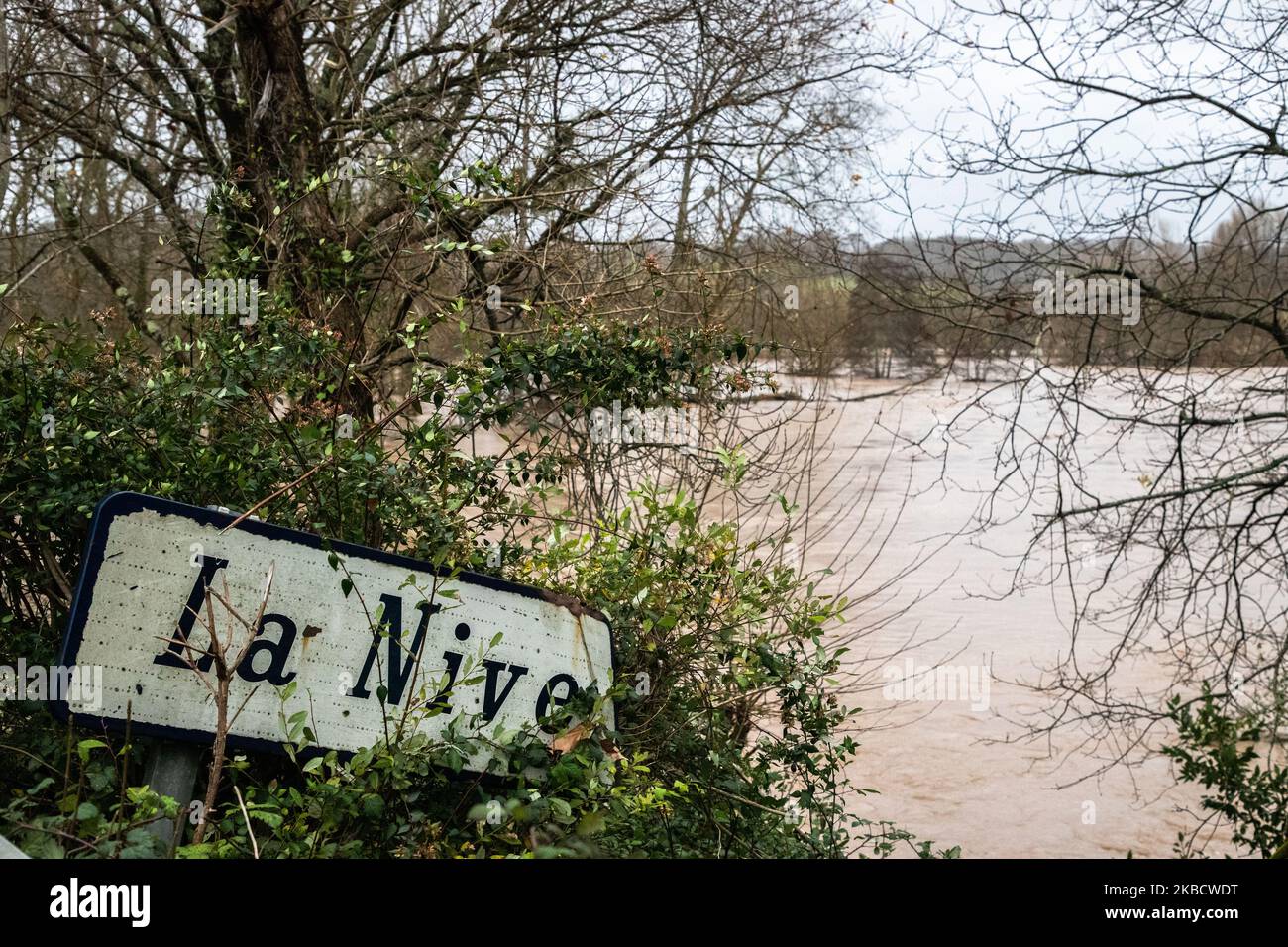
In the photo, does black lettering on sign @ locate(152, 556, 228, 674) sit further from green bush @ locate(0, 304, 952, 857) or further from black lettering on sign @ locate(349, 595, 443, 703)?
black lettering on sign @ locate(349, 595, 443, 703)

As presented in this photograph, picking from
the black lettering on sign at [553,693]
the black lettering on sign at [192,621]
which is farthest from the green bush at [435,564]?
the black lettering on sign at [192,621]

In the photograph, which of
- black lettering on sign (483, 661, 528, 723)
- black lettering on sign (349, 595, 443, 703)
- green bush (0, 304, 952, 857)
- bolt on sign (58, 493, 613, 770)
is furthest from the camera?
black lettering on sign (483, 661, 528, 723)

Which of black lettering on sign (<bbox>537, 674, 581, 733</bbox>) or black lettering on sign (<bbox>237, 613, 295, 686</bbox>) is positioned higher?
black lettering on sign (<bbox>237, 613, 295, 686</bbox>)

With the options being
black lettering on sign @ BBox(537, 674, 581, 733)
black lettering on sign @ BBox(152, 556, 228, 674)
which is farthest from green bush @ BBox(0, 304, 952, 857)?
black lettering on sign @ BBox(152, 556, 228, 674)

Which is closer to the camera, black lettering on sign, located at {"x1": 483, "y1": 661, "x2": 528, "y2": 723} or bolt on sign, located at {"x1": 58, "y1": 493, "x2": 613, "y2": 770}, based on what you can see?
bolt on sign, located at {"x1": 58, "y1": 493, "x2": 613, "y2": 770}

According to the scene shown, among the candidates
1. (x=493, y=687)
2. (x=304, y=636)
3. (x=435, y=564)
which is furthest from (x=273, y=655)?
(x=493, y=687)

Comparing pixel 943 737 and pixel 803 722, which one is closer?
pixel 803 722

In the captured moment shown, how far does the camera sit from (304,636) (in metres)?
2.73

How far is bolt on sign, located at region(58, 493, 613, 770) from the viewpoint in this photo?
2.50 meters

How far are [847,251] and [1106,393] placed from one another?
84.2 inches

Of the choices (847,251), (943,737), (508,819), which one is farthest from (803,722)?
(943,737)

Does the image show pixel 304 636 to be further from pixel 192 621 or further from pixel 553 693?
pixel 553 693

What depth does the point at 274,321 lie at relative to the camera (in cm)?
362
